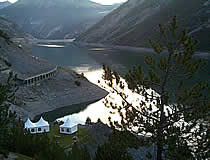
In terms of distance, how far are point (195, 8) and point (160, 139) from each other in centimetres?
15011

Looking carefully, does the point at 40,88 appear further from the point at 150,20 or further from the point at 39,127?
the point at 150,20

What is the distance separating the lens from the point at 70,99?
5262cm

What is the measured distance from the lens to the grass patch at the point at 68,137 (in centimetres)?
2667

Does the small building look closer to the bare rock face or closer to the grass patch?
the grass patch

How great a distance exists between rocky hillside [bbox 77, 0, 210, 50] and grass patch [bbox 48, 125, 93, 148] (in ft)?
325

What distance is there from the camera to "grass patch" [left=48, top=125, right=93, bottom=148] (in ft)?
87.5

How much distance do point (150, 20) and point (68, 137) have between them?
149m

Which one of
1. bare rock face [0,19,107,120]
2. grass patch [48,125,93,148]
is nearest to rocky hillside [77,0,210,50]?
bare rock face [0,19,107,120]

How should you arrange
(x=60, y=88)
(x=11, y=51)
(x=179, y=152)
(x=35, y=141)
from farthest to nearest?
(x=11, y=51), (x=60, y=88), (x=35, y=141), (x=179, y=152)

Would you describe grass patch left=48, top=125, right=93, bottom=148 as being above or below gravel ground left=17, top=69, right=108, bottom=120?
below

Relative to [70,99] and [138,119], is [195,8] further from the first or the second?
[138,119]

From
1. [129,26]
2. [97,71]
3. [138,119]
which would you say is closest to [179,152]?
[138,119]

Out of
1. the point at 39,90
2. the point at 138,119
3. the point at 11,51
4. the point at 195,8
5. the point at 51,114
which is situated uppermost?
the point at 195,8

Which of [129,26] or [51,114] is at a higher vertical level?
[129,26]
